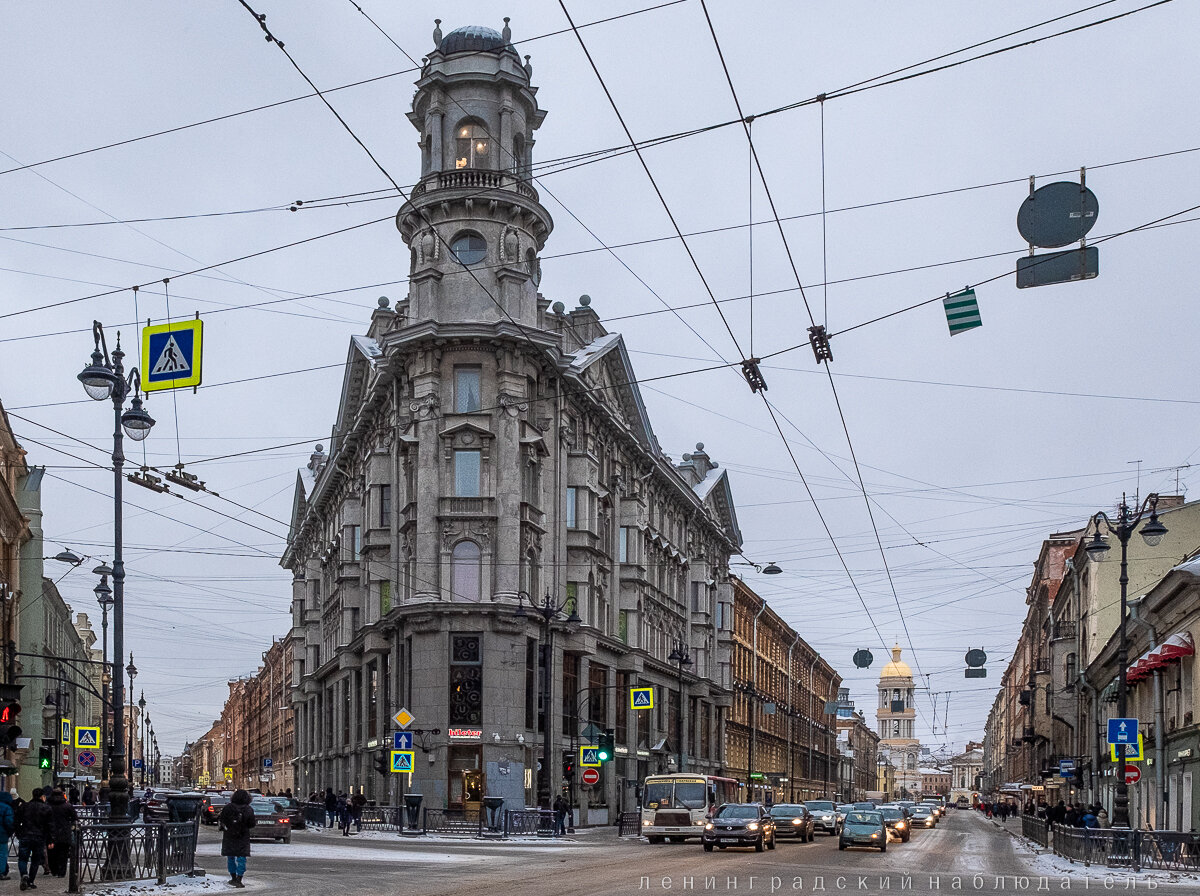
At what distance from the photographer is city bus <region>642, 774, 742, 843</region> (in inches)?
1802

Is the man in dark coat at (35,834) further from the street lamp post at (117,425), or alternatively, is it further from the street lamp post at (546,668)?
the street lamp post at (546,668)

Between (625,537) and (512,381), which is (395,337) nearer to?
(512,381)

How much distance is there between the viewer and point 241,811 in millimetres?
22578

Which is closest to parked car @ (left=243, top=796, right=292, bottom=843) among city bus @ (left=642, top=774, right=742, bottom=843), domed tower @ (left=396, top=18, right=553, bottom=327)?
city bus @ (left=642, top=774, right=742, bottom=843)

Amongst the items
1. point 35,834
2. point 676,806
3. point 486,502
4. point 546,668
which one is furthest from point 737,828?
point 35,834

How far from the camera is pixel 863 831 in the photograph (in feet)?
133

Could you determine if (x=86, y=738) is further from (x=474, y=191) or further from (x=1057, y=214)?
(x=1057, y=214)

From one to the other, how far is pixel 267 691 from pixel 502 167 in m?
85.0

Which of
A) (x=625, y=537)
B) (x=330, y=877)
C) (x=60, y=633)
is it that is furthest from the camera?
(x=60, y=633)

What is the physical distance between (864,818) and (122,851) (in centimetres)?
2532

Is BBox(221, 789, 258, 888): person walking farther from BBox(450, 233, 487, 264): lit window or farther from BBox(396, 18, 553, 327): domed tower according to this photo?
BBox(450, 233, 487, 264): lit window

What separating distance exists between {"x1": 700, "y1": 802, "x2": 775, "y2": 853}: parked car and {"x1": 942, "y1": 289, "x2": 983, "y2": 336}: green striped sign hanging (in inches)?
857

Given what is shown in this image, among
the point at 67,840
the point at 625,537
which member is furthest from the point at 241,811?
the point at 625,537

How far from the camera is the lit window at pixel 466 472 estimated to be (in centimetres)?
5181
